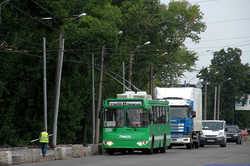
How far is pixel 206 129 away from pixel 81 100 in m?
16.5

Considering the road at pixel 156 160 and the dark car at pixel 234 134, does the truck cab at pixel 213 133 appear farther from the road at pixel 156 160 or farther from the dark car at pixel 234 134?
the road at pixel 156 160

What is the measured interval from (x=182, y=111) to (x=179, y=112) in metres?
0.22

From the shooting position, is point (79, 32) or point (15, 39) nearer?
point (15, 39)

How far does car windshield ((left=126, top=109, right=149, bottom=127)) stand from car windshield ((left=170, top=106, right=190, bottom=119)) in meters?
9.15

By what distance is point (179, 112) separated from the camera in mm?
43156

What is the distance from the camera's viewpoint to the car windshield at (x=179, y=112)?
141 ft

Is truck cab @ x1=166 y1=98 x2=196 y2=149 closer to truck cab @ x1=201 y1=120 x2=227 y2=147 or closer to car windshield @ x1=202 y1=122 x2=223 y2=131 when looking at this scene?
truck cab @ x1=201 y1=120 x2=227 y2=147

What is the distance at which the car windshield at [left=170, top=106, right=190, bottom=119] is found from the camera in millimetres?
43000

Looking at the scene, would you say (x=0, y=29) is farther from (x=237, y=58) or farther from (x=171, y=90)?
(x=237, y=58)

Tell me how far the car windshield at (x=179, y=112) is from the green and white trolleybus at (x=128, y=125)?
814 cm

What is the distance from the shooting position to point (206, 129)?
5056 cm

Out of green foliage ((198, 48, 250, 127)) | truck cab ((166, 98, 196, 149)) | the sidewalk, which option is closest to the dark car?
truck cab ((166, 98, 196, 149))

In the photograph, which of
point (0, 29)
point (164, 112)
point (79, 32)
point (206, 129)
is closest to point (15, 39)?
point (0, 29)

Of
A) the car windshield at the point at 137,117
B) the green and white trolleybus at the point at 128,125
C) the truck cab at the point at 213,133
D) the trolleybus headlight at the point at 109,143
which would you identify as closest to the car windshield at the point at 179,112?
the truck cab at the point at 213,133
